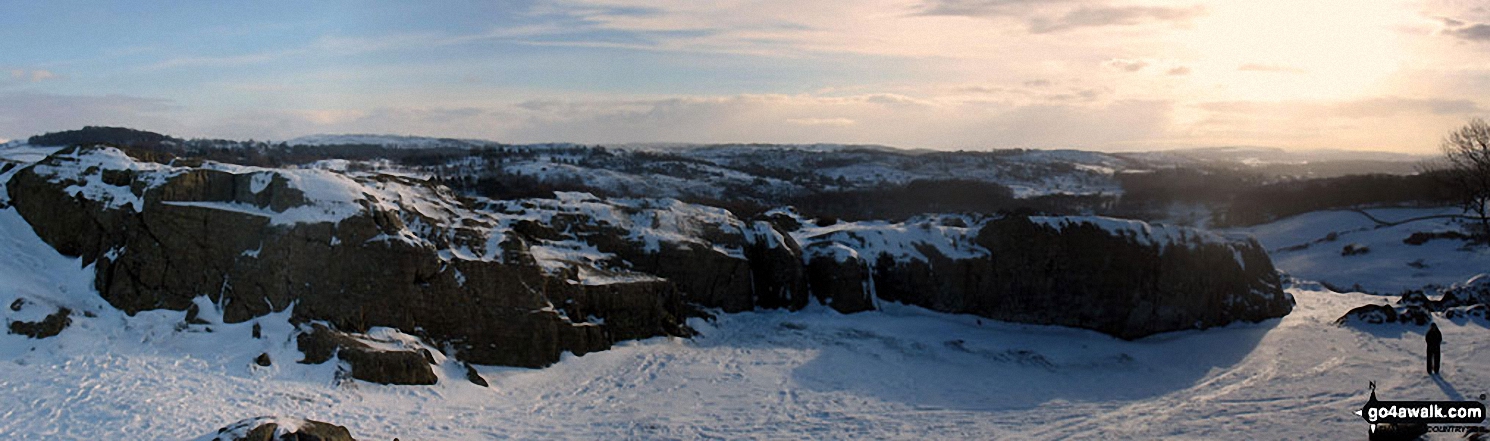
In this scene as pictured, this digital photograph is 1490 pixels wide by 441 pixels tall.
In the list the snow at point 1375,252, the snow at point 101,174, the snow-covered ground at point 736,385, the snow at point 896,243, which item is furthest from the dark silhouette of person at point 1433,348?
the snow at point 1375,252

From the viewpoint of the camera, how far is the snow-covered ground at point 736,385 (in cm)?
1700

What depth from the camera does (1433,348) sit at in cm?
2320

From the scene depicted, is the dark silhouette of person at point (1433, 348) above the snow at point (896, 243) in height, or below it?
below

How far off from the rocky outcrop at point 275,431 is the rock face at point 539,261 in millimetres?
5204

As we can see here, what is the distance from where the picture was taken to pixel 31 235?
72.9ft

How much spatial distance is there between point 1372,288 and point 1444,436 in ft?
144

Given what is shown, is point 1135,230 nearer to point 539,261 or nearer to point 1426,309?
point 1426,309

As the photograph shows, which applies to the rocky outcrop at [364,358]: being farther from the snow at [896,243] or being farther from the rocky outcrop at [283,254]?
the snow at [896,243]

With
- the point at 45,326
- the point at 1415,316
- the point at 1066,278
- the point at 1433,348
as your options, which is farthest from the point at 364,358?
the point at 1415,316

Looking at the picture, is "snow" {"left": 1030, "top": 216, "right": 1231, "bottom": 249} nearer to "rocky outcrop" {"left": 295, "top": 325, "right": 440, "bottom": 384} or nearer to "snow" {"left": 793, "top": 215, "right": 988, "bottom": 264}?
"snow" {"left": 793, "top": 215, "right": 988, "bottom": 264}

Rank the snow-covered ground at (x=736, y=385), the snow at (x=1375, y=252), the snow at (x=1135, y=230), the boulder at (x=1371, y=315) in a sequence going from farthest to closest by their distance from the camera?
the snow at (x=1375, y=252), the snow at (x=1135, y=230), the boulder at (x=1371, y=315), the snow-covered ground at (x=736, y=385)

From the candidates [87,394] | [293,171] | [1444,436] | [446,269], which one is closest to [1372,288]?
[1444,436]

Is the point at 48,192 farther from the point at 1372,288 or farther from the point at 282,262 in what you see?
the point at 1372,288

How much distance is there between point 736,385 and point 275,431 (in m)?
11.3
